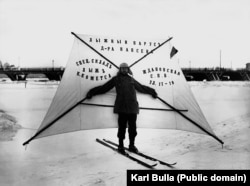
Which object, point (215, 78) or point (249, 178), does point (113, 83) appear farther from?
point (215, 78)

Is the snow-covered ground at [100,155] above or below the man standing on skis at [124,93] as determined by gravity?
below

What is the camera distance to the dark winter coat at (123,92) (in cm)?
457

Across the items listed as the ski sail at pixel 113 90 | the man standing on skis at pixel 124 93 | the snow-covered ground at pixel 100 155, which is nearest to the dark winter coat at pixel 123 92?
the man standing on skis at pixel 124 93

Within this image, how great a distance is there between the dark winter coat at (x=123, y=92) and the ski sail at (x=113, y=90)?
0.12 meters

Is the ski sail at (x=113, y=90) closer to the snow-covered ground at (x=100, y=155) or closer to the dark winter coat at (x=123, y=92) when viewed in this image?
the dark winter coat at (x=123, y=92)

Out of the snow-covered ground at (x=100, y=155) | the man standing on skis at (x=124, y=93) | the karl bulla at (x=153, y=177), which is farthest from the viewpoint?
the man standing on skis at (x=124, y=93)

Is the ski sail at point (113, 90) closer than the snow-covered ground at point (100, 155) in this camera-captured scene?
No

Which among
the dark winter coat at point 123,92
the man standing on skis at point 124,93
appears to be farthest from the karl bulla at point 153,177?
the dark winter coat at point 123,92

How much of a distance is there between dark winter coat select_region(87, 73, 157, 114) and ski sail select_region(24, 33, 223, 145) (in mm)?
123

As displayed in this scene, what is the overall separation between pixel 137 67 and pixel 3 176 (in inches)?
105

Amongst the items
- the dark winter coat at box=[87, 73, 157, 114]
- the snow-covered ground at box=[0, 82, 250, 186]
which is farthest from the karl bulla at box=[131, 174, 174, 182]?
the dark winter coat at box=[87, 73, 157, 114]

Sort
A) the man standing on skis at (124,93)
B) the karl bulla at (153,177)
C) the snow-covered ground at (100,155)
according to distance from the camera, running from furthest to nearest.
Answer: the man standing on skis at (124,93), the snow-covered ground at (100,155), the karl bulla at (153,177)

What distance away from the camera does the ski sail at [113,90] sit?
4.65m

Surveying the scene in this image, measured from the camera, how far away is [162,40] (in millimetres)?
4934
